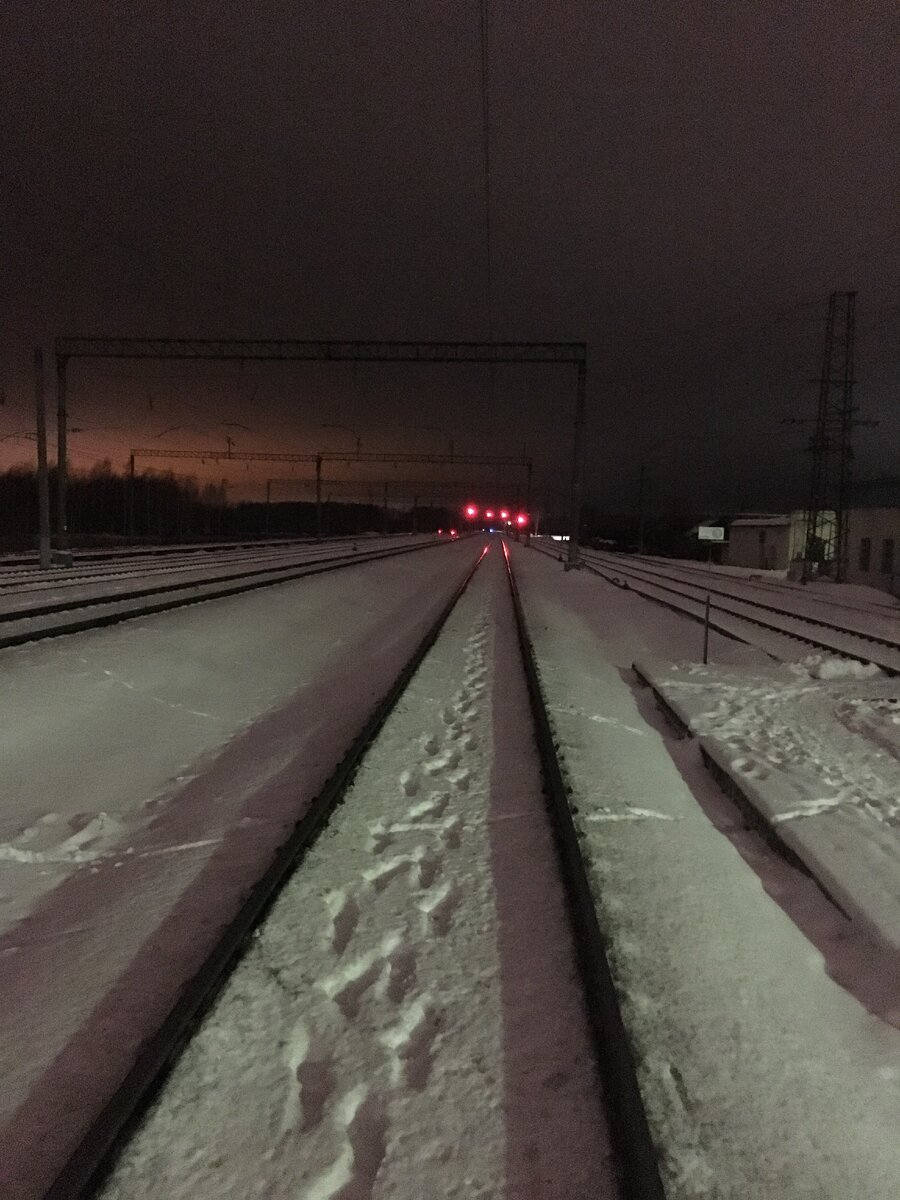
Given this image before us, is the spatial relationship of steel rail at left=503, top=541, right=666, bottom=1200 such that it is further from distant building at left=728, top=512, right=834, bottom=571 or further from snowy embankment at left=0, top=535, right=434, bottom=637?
distant building at left=728, top=512, right=834, bottom=571

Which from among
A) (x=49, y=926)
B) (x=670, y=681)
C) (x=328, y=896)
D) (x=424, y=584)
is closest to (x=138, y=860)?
(x=49, y=926)

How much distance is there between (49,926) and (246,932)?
4.22 ft

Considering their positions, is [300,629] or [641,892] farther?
[300,629]

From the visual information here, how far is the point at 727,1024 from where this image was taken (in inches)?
142

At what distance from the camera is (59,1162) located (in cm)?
283

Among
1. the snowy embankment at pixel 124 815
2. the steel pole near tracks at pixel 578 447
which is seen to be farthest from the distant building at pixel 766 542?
the snowy embankment at pixel 124 815

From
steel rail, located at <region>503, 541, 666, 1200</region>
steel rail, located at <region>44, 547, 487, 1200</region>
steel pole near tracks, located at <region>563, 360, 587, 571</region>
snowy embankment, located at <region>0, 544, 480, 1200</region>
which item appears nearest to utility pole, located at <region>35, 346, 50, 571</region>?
snowy embankment, located at <region>0, 544, 480, 1200</region>

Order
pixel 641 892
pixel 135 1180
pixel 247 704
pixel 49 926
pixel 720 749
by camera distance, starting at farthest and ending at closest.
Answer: pixel 247 704 → pixel 720 749 → pixel 641 892 → pixel 49 926 → pixel 135 1180

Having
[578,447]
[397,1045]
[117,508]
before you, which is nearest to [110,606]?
[397,1045]

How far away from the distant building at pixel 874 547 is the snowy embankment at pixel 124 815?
47270 mm

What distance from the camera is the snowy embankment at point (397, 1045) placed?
2.79 meters

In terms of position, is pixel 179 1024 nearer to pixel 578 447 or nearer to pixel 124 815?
pixel 124 815

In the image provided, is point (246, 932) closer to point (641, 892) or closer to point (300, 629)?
point (641, 892)

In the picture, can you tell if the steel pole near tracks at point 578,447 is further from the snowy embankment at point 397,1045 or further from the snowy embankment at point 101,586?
the snowy embankment at point 397,1045
